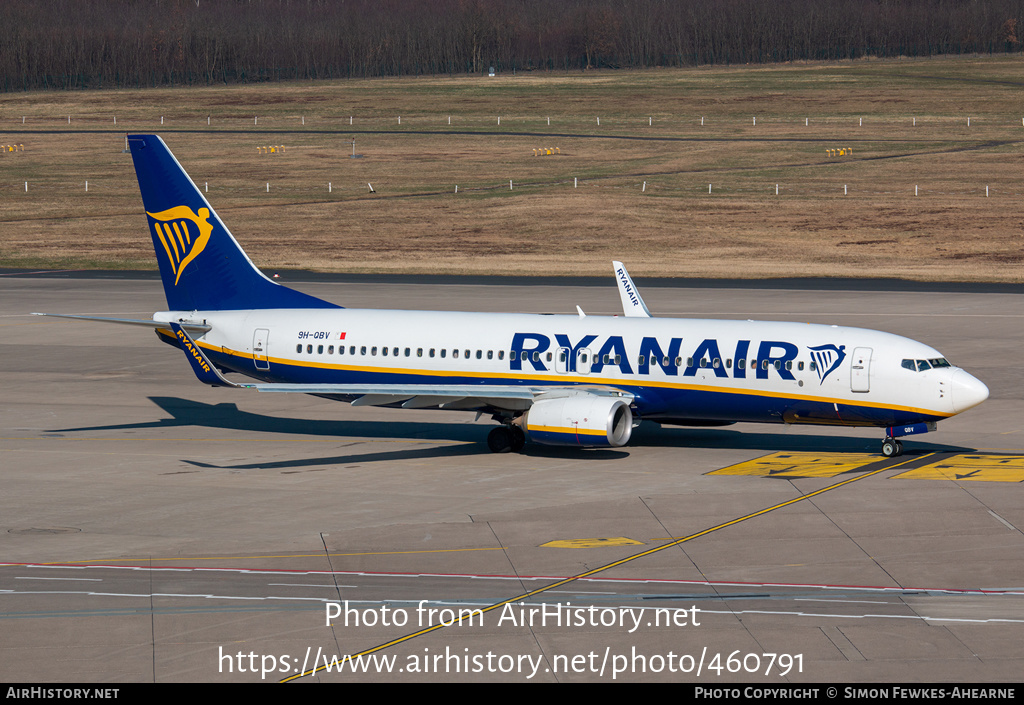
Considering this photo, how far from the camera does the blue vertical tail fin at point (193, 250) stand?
1847 inches

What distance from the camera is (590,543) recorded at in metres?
31.6

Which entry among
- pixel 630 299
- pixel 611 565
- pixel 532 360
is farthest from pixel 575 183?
pixel 611 565

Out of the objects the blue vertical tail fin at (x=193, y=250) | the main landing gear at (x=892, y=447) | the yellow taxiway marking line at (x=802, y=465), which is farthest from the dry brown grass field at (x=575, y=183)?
the main landing gear at (x=892, y=447)

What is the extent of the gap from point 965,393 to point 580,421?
468 inches

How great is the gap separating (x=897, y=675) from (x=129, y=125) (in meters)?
178

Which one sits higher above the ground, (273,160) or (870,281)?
(273,160)

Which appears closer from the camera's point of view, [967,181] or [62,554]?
[62,554]

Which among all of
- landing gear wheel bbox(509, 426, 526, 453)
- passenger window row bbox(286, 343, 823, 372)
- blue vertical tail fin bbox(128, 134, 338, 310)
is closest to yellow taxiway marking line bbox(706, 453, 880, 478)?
passenger window row bbox(286, 343, 823, 372)

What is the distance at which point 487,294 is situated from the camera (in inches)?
3319

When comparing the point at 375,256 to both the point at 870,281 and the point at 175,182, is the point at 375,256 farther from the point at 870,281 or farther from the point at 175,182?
the point at 175,182

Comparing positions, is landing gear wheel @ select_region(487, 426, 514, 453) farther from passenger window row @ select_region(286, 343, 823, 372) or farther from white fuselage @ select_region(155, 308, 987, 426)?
passenger window row @ select_region(286, 343, 823, 372)

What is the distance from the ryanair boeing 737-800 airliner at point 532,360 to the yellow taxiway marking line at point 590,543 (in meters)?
8.08

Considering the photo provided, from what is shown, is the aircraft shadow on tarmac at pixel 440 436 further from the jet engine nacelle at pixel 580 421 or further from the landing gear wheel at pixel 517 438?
the jet engine nacelle at pixel 580 421

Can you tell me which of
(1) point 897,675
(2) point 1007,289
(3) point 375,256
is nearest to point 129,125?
(3) point 375,256
